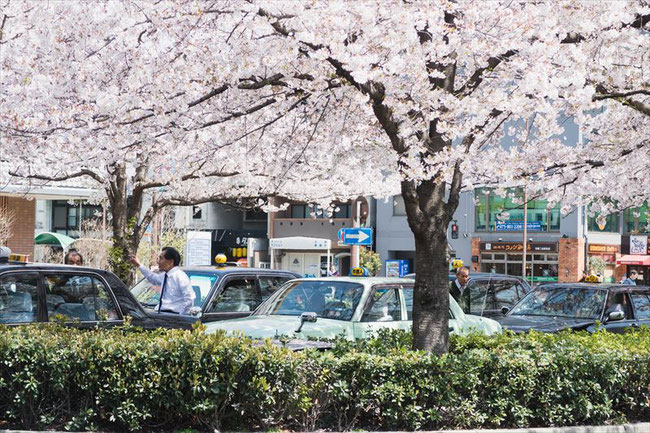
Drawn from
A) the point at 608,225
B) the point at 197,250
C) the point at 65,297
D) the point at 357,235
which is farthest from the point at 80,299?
the point at 608,225

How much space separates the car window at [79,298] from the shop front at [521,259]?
41.3 metres

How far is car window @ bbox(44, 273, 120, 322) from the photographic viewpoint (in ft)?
30.5

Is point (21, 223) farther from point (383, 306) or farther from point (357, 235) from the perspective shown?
point (383, 306)

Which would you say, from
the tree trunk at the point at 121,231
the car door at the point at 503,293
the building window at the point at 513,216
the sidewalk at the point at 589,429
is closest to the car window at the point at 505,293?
the car door at the point at 503,293

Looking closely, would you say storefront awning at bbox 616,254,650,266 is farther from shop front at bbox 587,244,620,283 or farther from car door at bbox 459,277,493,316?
car door at bbox 459,277,493,316

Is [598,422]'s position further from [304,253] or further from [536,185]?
[304,253]

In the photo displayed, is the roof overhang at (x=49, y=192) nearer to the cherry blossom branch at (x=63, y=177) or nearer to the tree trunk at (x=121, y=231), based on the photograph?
the cherry blossom branch at (x=63, y=177)

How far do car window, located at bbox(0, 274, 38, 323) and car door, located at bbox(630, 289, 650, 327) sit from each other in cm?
934

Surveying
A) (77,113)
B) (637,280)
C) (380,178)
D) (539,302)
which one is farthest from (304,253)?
(77,113)

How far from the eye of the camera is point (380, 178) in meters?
25.2

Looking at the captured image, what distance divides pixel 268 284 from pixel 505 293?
586 cm

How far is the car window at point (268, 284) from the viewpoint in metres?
13.0

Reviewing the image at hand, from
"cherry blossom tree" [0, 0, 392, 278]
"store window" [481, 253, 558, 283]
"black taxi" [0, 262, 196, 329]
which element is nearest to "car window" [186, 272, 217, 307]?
"cherry blossom tree" [0, 0, 392, 278]

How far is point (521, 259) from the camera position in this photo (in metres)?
50.8
